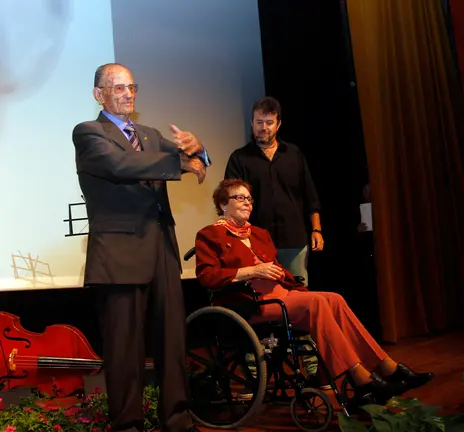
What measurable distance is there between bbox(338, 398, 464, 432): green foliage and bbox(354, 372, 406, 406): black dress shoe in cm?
10

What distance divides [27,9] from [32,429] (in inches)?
84.1

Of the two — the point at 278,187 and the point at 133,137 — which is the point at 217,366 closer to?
the point at 133,137

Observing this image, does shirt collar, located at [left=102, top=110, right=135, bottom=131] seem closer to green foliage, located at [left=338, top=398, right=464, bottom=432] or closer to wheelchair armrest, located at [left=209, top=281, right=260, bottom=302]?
wheelchair armrest, located at [left=209, top=281, right=260, bottom=302]

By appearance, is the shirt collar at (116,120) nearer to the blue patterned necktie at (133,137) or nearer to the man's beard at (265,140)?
the blue patterned necktie at (133,137)

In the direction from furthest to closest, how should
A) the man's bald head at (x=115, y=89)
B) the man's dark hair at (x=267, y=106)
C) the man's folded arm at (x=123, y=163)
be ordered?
the man's dark hair at (x=267, y=106)
the man's bald head at (x=115, y=89)
the man's folded arm at (x=123, y=163)

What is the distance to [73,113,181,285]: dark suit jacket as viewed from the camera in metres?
1.62

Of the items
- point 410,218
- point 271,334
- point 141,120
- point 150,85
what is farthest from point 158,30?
point 271,334

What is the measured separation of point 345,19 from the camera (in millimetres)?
3596

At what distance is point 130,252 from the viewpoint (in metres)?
1.69

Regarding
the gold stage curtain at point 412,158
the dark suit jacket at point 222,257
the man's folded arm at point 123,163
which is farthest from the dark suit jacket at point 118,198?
the gold stage curtain at point 412,158

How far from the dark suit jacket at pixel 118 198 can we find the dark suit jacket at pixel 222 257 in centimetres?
38

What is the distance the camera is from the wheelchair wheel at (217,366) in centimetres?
195

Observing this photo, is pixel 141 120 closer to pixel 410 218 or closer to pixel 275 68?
pixel 275 68

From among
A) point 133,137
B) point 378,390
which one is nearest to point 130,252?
point 133,137
